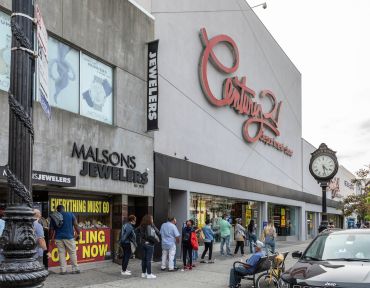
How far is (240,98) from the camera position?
2522cm

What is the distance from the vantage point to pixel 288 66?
3528 centimetres

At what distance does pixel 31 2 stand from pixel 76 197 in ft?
35.0

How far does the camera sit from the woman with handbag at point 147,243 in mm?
13016

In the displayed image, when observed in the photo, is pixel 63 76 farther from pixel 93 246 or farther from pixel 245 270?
pixel 245 270

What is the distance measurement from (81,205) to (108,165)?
1410 millimetres

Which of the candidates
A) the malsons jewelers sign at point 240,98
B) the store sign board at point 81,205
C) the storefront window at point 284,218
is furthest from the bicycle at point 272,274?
the storefront window at point 284,218

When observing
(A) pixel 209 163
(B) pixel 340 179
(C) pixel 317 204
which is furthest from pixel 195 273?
(B) pixel 340 179

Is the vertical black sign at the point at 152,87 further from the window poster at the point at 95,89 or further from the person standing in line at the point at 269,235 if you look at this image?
the person standing in line at the point at 269,235

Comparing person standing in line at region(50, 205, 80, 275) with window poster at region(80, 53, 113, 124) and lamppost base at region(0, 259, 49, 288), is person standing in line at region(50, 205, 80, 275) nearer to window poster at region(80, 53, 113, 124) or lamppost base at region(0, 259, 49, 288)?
window poster at region(80, 53, 113, 124)

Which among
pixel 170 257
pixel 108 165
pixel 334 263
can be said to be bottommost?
pixel 170 257

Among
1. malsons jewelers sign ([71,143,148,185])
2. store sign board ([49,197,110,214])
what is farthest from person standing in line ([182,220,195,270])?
store sign board ([49,197,110,214])

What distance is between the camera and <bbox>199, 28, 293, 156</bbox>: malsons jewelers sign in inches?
840

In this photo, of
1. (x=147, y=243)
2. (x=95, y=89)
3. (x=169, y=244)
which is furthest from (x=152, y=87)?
(x=147, y=243)

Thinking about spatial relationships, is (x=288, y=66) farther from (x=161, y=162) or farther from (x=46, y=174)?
(x=46, y=174)
